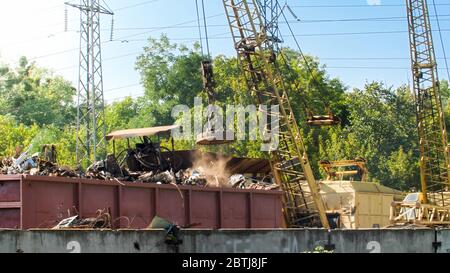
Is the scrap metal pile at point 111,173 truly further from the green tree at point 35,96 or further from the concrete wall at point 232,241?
the green tree at point 35,96

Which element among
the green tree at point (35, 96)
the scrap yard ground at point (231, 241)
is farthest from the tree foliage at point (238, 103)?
the scrap yard ground at point (231, 241)

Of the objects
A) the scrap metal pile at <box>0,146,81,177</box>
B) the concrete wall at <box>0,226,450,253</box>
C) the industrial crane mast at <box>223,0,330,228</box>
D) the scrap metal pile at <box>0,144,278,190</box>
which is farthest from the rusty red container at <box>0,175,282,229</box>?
the industrial crane mast at <box>223,0,330,228</box>

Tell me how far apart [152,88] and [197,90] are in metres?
6.98

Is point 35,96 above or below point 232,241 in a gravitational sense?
above

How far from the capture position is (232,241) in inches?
537

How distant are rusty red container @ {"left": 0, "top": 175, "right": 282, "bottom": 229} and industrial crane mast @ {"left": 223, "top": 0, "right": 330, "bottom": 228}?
13.3 m

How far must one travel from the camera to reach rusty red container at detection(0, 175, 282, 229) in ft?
48.9

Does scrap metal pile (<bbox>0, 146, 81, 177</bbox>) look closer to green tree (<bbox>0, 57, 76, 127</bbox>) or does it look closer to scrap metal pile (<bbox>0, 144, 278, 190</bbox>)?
scrap metal pile (<bbox>0, 144, 278, 190</bbox>)

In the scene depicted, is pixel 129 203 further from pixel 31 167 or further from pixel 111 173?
pixel 31 167

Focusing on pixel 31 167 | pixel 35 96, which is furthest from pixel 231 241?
pixel 35 96

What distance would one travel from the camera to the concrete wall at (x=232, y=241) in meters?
12.4

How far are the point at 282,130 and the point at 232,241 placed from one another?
75.2 feet
